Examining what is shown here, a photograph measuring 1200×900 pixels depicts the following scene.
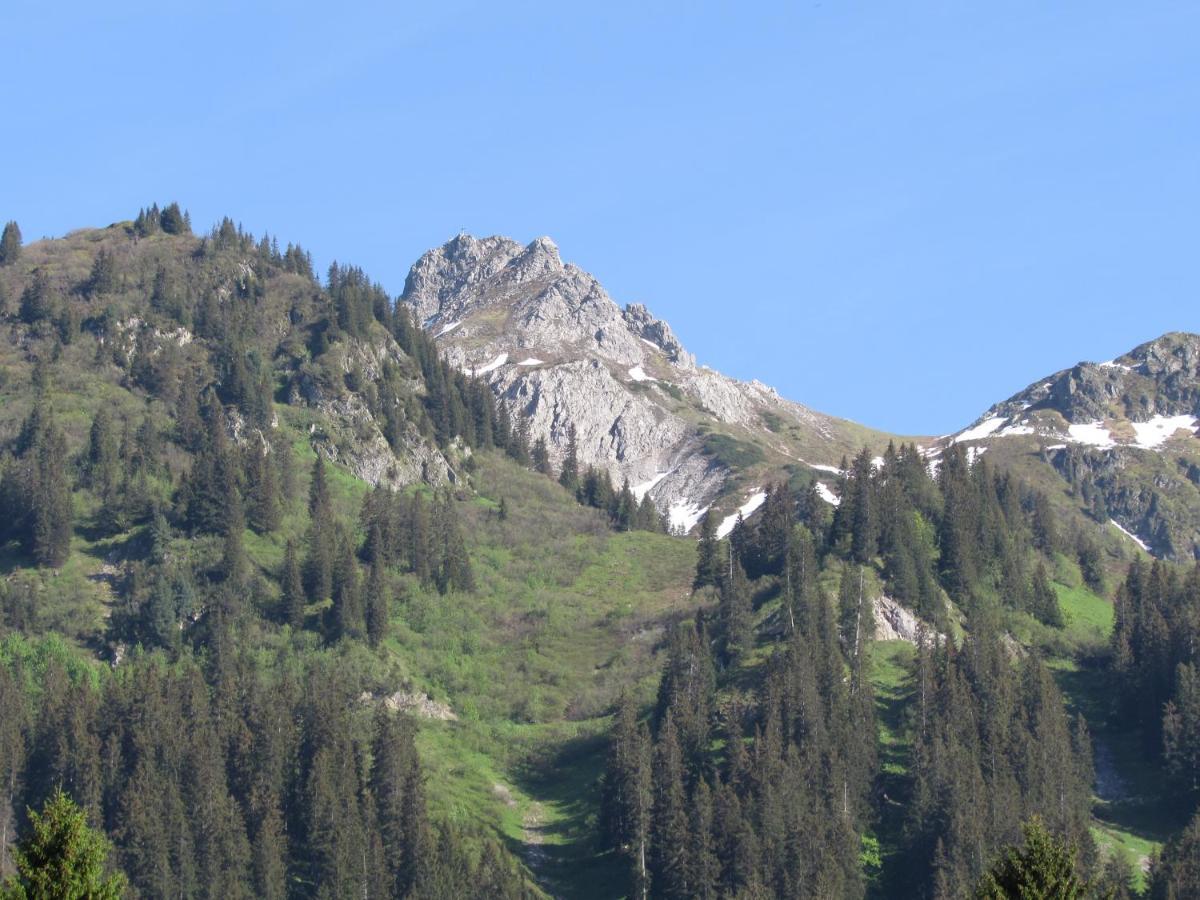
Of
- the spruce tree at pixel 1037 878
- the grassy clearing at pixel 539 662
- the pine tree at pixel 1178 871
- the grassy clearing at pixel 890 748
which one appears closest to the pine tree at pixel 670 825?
the grassy clearing at pixel 539 662

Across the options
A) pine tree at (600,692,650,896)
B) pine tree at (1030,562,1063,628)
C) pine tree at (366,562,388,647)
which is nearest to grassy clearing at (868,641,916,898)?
pine tree at (600,692,650,896)

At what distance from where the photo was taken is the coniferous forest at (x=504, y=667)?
114812 mm

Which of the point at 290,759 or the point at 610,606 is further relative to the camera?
the point at 610,606

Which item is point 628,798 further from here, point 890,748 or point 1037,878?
point 1037,878

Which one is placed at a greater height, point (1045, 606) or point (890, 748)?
point (1045, 606)

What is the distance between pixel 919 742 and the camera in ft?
401

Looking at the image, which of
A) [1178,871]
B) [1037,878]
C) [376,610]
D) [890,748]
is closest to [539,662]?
[376,610]

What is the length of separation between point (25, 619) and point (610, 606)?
56.1 metres

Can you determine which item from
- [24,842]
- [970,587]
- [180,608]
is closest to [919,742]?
[970,587]

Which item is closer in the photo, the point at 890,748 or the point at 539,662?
the point at 890,748

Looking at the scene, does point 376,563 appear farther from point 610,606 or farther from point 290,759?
point 290,759

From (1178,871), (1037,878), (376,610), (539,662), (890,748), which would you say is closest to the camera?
(1037,878)

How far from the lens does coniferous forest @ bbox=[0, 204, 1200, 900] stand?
115m

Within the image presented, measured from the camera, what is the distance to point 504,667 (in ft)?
506
